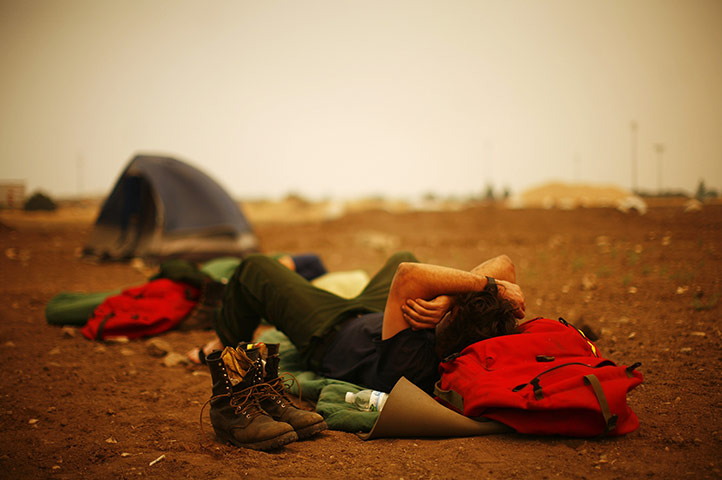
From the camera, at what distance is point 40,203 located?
48.3 feet

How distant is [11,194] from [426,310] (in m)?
13.9

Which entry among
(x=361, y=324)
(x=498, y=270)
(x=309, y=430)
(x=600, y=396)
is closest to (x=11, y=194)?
(x=361, y=324)

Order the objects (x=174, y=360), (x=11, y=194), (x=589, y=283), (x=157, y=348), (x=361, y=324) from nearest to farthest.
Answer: (x=361, y=324)
(x=174, y=360)
(x=157, y=348)
(x=589, y=283)
(x=11, y=194)

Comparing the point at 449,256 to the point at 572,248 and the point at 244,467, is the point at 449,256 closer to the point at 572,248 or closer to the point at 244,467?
the point at 572,248

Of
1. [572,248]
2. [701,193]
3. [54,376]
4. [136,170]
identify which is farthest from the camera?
[136,170]

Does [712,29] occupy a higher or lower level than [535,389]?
higher

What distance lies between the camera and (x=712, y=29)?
532 centimetres

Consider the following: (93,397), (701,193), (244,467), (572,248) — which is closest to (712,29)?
(701,193)

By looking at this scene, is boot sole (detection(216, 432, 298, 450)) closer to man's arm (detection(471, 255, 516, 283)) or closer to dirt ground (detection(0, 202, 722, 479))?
dirt ground (detection(0, 202, 722, 479))

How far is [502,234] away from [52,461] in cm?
1039

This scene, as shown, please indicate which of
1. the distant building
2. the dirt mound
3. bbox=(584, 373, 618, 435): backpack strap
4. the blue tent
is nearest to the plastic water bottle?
bbox=(584, 373, 618, 435): backpack strap

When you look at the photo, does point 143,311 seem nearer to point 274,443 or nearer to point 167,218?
point 274,443

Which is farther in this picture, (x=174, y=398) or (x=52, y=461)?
(x=174, y=398)

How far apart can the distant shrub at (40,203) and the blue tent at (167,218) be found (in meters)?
6.30
